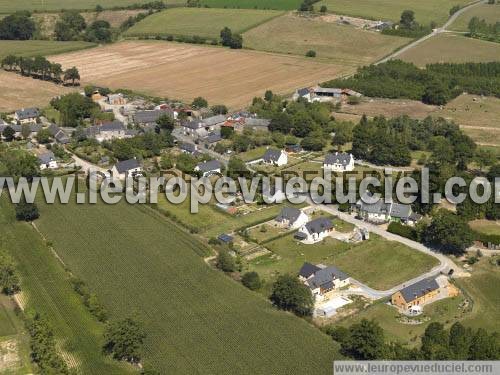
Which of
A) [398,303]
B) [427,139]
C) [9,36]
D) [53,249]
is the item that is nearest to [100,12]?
[9,36]

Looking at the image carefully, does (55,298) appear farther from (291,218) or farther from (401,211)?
(401,211)

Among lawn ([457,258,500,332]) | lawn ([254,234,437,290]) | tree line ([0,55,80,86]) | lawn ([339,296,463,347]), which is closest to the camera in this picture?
lawn ([339,296,463,347])

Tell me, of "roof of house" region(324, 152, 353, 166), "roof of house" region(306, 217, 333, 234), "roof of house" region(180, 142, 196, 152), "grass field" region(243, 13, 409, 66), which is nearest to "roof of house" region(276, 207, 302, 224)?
"roof of house" region(306, 217, 333, 234)

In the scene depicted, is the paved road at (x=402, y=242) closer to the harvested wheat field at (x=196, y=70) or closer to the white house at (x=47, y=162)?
the white house at (x=47, y=162)

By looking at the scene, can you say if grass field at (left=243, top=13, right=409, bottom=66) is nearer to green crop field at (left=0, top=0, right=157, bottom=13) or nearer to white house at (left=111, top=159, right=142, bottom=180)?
green crop field at (left=0, top=0, right=157, bottom=13)

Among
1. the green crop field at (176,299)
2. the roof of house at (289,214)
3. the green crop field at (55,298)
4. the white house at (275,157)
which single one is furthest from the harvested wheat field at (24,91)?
the roof of house at (289,214)

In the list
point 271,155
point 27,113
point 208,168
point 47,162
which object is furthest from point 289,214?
point 27,113
